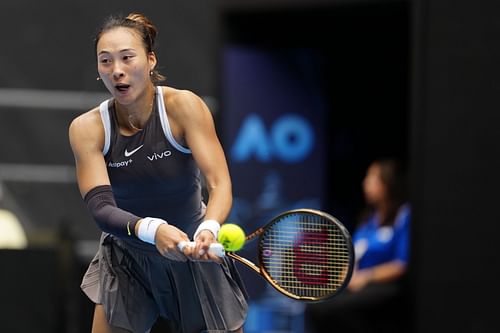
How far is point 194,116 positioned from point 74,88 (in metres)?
4.37

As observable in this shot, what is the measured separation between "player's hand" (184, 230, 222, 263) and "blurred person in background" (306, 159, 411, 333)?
11.0ft

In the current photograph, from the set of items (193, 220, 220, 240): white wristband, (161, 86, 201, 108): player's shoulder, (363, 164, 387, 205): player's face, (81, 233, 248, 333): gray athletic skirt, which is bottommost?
(81, 233, 248, 333): gray athletic skirt

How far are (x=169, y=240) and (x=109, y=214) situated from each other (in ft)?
0.85

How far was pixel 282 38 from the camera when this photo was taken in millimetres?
8586

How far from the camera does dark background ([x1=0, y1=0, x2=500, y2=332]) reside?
23.5 feet

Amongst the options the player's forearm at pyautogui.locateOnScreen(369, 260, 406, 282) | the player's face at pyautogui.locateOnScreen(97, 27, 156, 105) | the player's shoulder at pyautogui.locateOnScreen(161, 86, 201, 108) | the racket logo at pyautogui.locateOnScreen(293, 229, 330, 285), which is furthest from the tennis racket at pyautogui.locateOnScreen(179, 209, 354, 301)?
the player's forearm at pyautogui.locateOnScreen(369, 260, 406, 282)

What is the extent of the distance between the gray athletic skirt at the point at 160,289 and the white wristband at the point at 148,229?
12.5 inches

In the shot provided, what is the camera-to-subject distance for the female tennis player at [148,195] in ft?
14.1

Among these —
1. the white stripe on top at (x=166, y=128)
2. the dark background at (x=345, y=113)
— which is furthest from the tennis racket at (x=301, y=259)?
the dark background at (x=345, y=113)

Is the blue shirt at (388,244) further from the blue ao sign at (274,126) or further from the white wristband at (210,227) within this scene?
the white wristband at (210,227)

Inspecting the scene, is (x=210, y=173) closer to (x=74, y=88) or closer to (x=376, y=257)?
(x=376, y=257)

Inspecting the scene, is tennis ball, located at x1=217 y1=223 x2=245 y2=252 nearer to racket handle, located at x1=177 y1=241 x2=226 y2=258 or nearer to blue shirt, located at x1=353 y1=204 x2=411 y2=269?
racket handle, located at x1=177 y1=241 x2=226 y2=258

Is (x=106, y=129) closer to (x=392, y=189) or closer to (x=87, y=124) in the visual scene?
(x=87, y=124)

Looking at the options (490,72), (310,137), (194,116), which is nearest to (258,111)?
(310,137)
